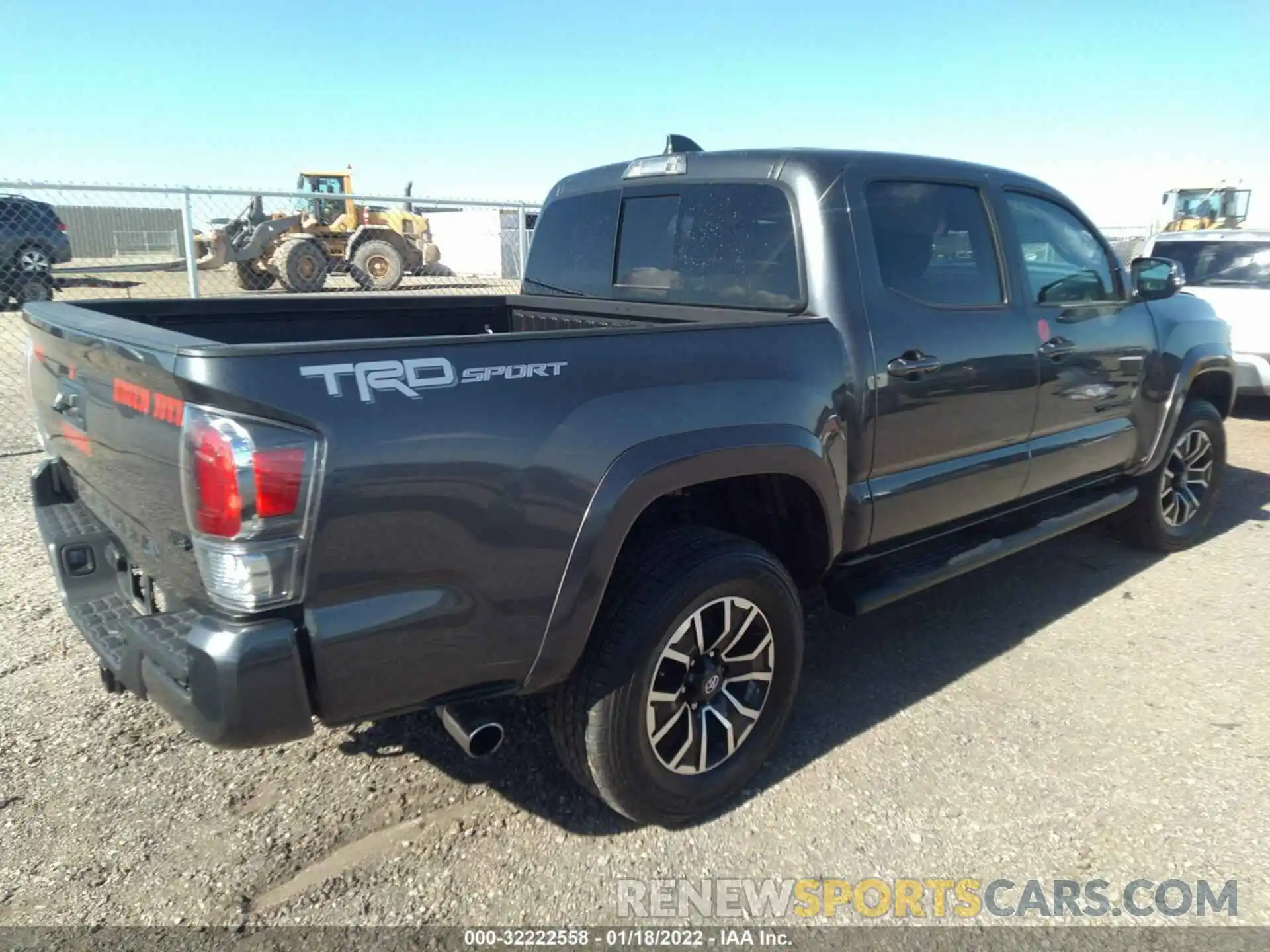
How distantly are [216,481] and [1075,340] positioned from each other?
3.54m

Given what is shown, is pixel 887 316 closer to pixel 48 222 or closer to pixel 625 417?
pixel 625 417

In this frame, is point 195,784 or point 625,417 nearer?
point 625,417

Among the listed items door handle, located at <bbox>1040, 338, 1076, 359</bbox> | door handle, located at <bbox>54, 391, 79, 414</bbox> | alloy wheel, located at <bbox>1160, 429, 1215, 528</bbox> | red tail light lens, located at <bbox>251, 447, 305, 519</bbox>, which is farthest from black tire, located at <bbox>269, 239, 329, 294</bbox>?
red tail light lens, located at <bbox>251, 447, 305, 519</bbox>

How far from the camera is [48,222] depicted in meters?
13.1

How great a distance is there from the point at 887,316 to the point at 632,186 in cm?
129

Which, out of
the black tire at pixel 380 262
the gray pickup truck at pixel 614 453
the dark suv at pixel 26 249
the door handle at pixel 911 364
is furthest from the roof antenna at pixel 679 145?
the black tire at pixel 380 262

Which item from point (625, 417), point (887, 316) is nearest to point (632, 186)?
point (887, 316)

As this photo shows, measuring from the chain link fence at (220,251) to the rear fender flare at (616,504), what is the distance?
5018 millimetres

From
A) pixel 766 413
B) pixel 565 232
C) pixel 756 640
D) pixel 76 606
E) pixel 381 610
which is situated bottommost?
pixel 756 640

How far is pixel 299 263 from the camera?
1661cm

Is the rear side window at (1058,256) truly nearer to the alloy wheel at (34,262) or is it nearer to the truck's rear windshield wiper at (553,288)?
the truck's rear windshield wiper at (553,288)

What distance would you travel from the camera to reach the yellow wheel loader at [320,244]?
16.3 meters

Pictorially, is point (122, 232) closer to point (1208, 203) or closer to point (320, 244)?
point (320, 244)

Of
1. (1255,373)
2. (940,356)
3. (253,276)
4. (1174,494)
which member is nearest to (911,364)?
(940,356)
